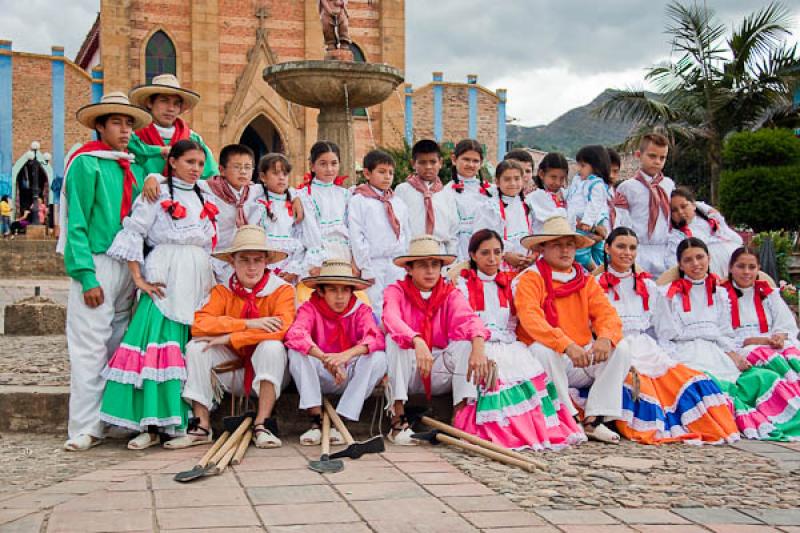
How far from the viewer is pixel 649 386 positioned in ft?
21.6

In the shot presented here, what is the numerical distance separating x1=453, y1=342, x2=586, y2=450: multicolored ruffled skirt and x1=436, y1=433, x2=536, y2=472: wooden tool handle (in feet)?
0.94

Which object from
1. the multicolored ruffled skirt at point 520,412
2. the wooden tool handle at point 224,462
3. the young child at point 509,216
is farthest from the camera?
the young child at point 509,216

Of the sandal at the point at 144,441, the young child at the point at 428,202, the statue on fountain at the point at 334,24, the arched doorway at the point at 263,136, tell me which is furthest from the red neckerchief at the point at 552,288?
the arched doorway at the point at 263,136

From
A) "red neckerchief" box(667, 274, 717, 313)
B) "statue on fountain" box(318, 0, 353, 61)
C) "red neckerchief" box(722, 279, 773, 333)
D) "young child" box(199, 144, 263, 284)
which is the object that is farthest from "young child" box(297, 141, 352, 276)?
"statue on fountain" box(318, 0, 353, 61)

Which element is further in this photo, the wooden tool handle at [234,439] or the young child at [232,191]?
the young child at [232,191]

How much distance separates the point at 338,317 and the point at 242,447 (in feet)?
4.18

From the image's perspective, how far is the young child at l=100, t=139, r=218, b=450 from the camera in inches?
239

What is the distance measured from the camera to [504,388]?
614 cm

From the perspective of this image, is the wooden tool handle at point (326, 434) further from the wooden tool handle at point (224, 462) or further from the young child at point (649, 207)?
the young child at point (649, 207)

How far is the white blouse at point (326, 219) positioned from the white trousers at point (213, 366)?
1.43 metres

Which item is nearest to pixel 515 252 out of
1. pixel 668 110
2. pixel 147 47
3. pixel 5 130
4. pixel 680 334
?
pixel 680 334

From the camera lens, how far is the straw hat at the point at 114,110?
249 inches

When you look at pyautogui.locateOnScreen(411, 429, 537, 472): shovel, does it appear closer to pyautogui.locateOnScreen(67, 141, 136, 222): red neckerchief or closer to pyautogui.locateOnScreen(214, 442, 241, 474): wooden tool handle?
pyautogui.locateOnScreen(214, 442, 241, 474): wooden tool handle

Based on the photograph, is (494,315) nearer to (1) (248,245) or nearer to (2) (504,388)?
(2) (504,388)
